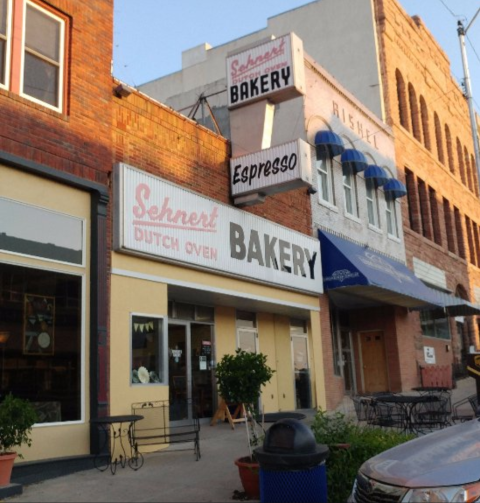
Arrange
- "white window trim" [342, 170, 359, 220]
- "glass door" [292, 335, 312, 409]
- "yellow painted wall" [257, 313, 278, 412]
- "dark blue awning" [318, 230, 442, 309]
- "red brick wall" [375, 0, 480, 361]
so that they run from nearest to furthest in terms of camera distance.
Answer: "yellow painted wall" [257, 313, 278, 412]
"dark blue awning" [318, 230, 442, 309]
"glass door" [292, 335, 312, 409]
"white window trim" [342, 170, 359, 220]
"red brick wall" [375, 0, 480, 361]

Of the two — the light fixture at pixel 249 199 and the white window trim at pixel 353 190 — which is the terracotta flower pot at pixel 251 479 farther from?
the white window trim at pixel 353 190

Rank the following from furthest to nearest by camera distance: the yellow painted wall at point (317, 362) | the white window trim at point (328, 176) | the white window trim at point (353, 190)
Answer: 1. the white window trim at point (353, 190)
2. the white window trim at point (328, 176)
3. the yellow painted wall at point (317, 362)

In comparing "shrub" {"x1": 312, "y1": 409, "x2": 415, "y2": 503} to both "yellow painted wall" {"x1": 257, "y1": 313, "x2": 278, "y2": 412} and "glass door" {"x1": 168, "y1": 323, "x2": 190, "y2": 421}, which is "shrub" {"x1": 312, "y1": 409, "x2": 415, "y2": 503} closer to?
"glass door" {"x1": 168, "y1": 323, "x2": 190, "y2": 421}

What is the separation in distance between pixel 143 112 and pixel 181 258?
2897 millimetres

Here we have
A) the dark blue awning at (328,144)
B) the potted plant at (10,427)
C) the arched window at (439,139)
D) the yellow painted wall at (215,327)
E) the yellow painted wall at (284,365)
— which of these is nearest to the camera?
the potted plant at (10,427)

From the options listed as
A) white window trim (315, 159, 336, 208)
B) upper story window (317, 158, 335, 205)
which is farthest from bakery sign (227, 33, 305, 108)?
upper story window (317, 158, 335, 205)

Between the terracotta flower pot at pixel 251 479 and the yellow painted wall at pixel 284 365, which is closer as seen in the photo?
the terracotta flower pot at pixel 251 479

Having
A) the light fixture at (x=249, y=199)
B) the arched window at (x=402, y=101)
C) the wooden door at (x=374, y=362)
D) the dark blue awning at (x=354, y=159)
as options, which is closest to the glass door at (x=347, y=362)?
the wooden door at (x=374, y=362)

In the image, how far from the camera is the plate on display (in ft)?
30.2

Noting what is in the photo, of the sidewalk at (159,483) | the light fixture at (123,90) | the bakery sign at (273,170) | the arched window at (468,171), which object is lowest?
the sidewalk at (159,483)

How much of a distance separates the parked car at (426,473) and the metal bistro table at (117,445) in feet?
15.3

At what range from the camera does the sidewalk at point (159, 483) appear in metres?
7.24

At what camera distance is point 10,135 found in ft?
29.3

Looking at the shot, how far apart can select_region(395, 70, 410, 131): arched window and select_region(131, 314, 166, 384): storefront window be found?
17637 mm
